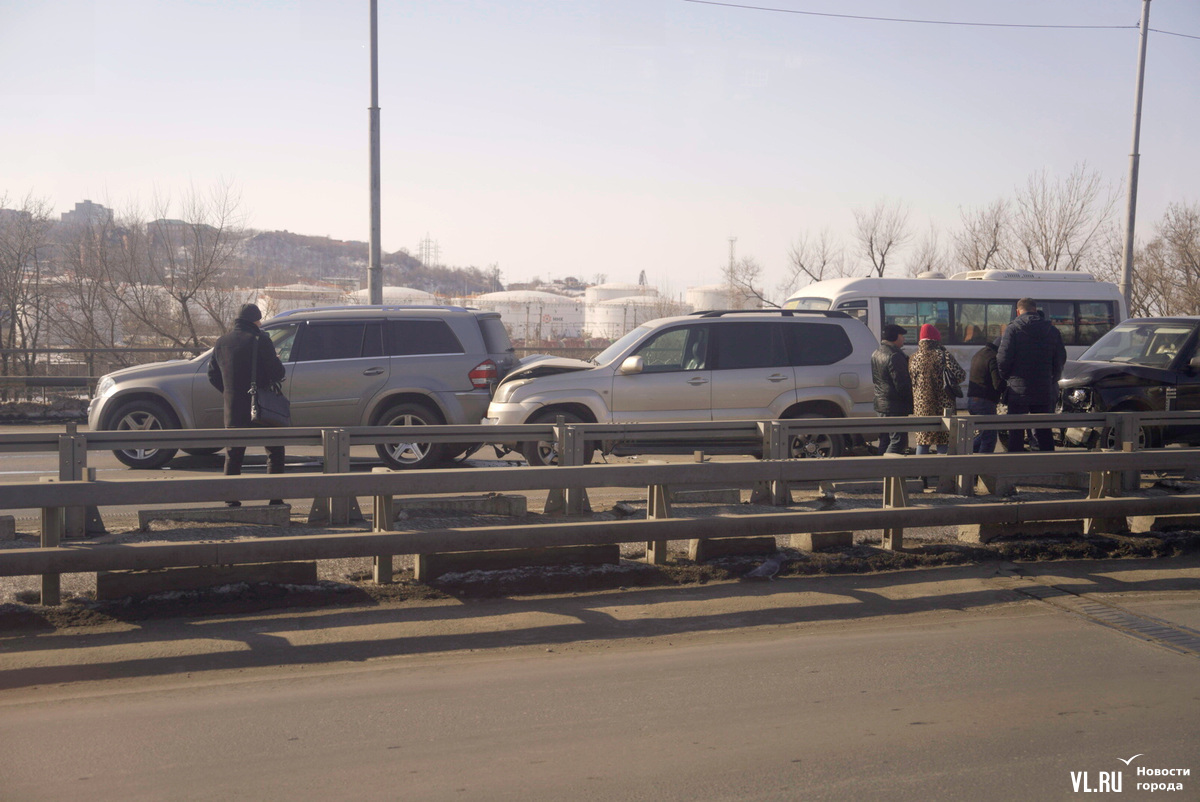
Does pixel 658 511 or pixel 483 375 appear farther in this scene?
pixel 483 375

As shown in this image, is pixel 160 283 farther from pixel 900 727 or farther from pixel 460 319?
pixel 900 727

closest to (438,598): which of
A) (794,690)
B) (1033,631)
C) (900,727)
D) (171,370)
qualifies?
(794,690)

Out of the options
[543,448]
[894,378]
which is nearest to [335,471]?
[543,448]

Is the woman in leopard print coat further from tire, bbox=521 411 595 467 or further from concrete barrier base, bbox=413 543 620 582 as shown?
concrete barrier base, bbox=413 543 620 582

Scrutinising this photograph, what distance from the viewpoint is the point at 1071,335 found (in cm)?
2016

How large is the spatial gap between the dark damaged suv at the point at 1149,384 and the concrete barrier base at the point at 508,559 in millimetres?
8439

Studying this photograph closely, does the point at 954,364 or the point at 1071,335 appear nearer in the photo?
the point at 954,364

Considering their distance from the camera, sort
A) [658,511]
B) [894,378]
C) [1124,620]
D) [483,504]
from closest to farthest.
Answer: [1124,620] → [658,511] → [483,504] → [894,378]

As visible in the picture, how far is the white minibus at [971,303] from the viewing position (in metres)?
19.2

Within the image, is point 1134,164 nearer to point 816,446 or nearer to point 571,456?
point 816,446

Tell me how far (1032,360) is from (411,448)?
7.24 metres

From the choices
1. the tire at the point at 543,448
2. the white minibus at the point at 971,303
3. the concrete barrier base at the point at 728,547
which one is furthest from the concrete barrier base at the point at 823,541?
the white minibus at the point at 971,303

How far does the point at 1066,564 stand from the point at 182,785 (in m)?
6.63

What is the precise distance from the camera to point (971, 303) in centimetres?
1992
